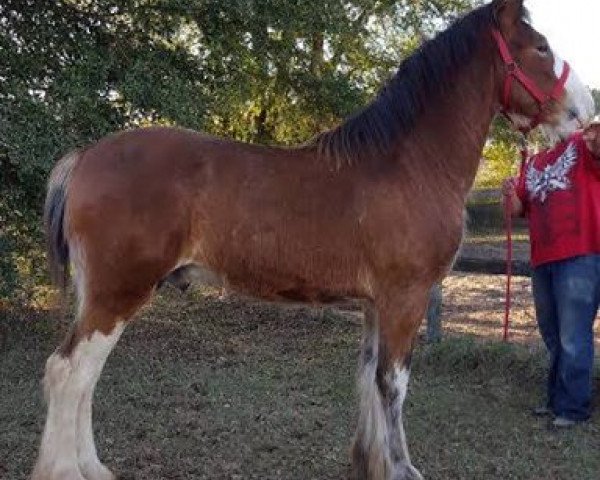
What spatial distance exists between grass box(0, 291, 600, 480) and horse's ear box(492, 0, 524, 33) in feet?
7.48

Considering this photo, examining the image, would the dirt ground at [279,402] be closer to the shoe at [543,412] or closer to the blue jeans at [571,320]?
the shoe at [543,412]

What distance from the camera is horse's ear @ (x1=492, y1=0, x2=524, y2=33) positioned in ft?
12.9

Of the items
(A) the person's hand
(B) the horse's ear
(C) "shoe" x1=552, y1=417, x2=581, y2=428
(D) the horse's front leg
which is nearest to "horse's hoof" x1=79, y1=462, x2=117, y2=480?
Result: (D) the horse's front leg

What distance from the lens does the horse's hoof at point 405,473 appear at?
12.6ft

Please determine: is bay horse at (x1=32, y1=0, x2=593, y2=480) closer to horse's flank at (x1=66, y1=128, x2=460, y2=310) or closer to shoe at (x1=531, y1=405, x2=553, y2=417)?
horse's flank at (x1=66, y1=128, x2=460, y2=310)

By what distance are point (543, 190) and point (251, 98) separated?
4866mm

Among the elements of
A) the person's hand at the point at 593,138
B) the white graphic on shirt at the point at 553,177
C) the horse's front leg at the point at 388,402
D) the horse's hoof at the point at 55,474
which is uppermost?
the person's hand at the point at 593,138

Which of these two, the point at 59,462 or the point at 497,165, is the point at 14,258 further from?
the point at 497,165

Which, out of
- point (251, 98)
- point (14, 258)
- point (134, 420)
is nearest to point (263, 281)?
point (134, 420)

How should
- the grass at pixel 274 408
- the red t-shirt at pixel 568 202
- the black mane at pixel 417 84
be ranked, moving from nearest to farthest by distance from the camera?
the black mane at pixel 417 84 → the grass at pixel 274 408 → the red t-shirt at pixel 568 202

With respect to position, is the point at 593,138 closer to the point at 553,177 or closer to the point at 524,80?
the point at 553,177

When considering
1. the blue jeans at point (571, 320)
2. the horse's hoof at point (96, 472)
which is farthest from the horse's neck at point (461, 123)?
the horse's hoof at point (96, 472)

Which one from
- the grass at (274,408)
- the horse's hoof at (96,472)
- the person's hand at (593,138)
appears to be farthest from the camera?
the person's hand at (593,138)

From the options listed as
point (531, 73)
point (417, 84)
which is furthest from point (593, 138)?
point (417, 84)
